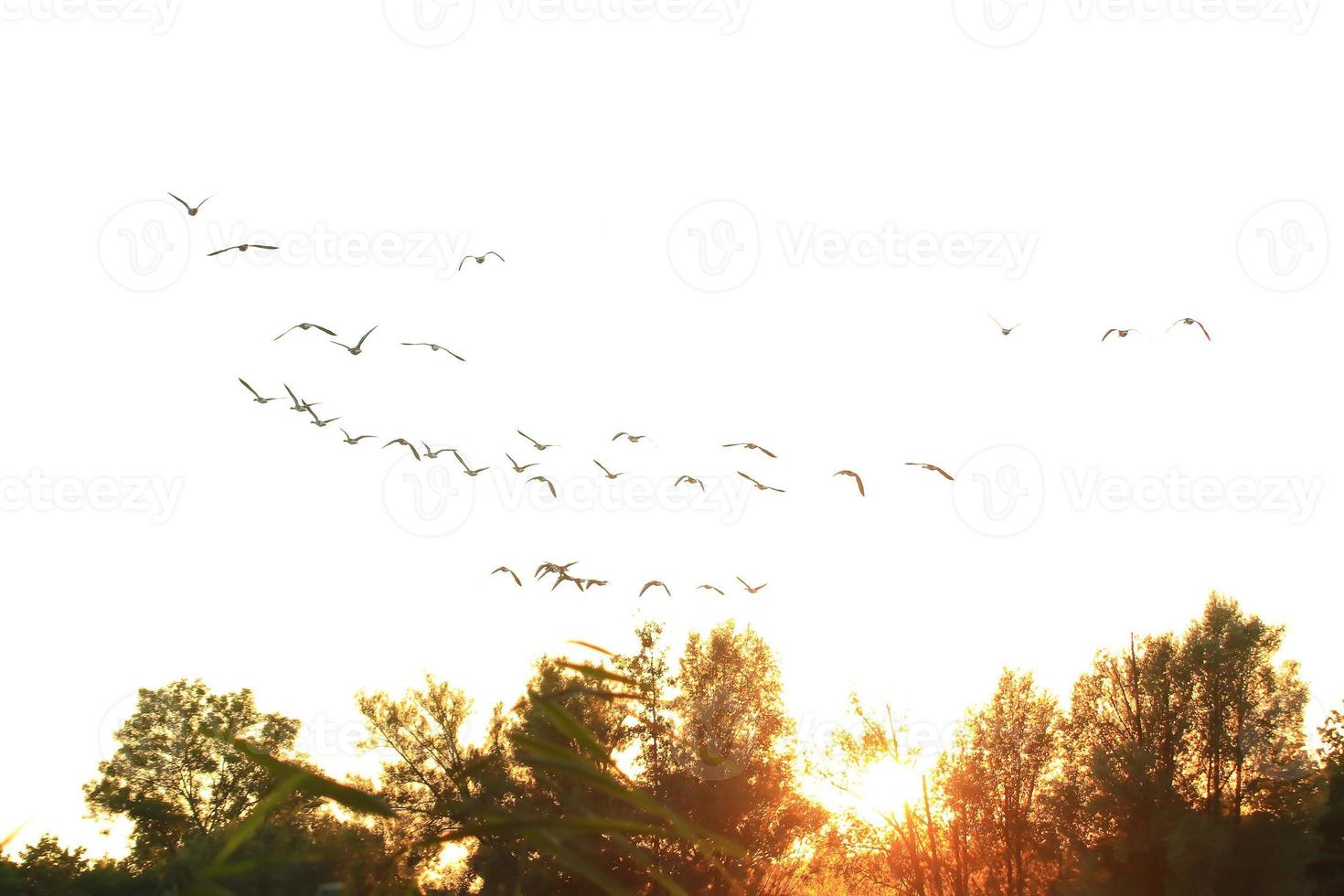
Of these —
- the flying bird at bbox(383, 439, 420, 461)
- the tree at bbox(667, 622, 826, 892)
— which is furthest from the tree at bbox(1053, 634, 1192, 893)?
the flying bird at bbox(383, 439, 420, 461)

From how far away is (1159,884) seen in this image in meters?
54.4

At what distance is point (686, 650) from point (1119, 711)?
2678 centimetres

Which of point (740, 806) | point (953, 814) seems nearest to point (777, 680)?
point (740, 806)

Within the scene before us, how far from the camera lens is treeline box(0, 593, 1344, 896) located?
53938mm

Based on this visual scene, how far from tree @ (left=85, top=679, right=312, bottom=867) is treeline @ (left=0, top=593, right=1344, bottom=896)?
0.14m

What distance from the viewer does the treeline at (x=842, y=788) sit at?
53.9m

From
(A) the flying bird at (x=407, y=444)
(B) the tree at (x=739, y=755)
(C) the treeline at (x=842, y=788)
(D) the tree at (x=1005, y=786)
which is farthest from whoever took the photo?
(D) the tree at (x=1005, y=786)

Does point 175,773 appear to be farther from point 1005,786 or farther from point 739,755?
point 1005,786

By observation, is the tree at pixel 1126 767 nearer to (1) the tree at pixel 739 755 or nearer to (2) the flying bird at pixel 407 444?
(1) the tree at pixel 739 755

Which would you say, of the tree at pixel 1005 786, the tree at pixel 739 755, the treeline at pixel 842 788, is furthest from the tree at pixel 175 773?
the tree at pixel 1005 786

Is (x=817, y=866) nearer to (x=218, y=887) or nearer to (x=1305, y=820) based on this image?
(x=1305, y=820)

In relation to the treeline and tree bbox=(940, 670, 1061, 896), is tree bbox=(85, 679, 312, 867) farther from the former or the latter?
tree bbox=(940, 670, 1061, 896)

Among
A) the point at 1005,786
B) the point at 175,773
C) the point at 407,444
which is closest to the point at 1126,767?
the point at 1005,786

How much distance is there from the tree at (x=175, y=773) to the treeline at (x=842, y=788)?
0.14 metres
